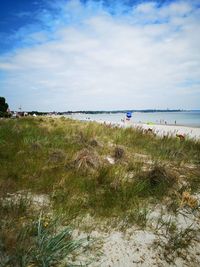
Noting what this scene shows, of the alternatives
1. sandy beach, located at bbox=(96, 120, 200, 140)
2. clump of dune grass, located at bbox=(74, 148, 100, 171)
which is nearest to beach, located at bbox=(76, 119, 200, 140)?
sandy beach, located at bbox=(96, 120, 200, 140)

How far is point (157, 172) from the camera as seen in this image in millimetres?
4961

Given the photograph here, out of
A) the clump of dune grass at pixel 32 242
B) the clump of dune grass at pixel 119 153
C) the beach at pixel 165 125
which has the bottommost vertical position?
the beach at pixel 165 125

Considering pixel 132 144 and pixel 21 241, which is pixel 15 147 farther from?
pixel 21 241

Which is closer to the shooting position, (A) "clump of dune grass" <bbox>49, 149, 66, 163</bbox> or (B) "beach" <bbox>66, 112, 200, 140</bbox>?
(A) "clump of dune grass" <bbox>49, 149, 66, 163</bbox>

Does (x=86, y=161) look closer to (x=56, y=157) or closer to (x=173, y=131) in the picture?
(x=56, y=157)

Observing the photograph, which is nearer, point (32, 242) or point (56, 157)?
point (32, 242)

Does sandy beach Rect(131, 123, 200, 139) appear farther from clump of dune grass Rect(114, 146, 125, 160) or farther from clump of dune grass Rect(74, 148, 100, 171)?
clump of dune grass Rect(74, 148, 100, 171)

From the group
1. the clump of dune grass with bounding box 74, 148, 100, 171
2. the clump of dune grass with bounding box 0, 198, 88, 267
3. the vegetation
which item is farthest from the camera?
the clump of dune grass with bounding box 74, 148, 100, 171


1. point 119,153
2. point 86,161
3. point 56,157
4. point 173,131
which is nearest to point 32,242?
point 86,161

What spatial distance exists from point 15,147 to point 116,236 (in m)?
5.14

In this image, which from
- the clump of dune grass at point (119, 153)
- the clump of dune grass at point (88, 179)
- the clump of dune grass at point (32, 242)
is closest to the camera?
the clump of dune grass at point (32, 242)

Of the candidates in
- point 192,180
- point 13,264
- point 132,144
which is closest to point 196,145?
point 132,144

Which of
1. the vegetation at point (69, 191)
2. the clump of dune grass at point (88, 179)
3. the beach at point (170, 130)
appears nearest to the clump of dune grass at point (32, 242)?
the vegetation at point (69, 191)

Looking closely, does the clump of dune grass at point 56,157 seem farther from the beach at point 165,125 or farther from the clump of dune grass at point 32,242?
the beach at point 165,125
